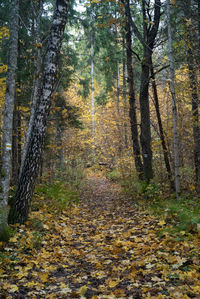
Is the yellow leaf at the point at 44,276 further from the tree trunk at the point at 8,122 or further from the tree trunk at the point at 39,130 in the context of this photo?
the tree trunk at the point at 39,130

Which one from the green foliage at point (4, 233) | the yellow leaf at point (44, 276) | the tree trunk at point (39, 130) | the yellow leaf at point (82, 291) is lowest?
the yellow leaf at point (44, 276)

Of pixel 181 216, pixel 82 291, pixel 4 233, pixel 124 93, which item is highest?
pixel 124 93

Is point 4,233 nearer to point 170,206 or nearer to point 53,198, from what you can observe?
point 53,198

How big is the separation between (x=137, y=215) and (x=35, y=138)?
12.0 ft

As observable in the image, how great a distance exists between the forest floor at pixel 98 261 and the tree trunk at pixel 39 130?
46 centimetres

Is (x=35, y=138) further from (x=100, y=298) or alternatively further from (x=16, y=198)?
(x=100, y=298)

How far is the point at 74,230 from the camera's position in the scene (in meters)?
6.15

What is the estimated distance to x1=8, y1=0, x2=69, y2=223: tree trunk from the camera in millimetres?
5582

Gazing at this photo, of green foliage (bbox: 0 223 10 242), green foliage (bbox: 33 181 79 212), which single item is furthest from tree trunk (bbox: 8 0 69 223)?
green foliage (bbox: 33 181 79 212)

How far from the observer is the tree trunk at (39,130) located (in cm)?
558

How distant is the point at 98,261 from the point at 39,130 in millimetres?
3348

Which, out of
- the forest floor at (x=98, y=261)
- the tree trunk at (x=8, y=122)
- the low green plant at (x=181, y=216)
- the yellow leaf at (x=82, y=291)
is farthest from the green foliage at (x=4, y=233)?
the low green plant at (x=181, y=216)

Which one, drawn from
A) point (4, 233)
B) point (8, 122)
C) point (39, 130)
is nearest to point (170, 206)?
point (39, 130)

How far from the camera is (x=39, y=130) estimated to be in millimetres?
5859
